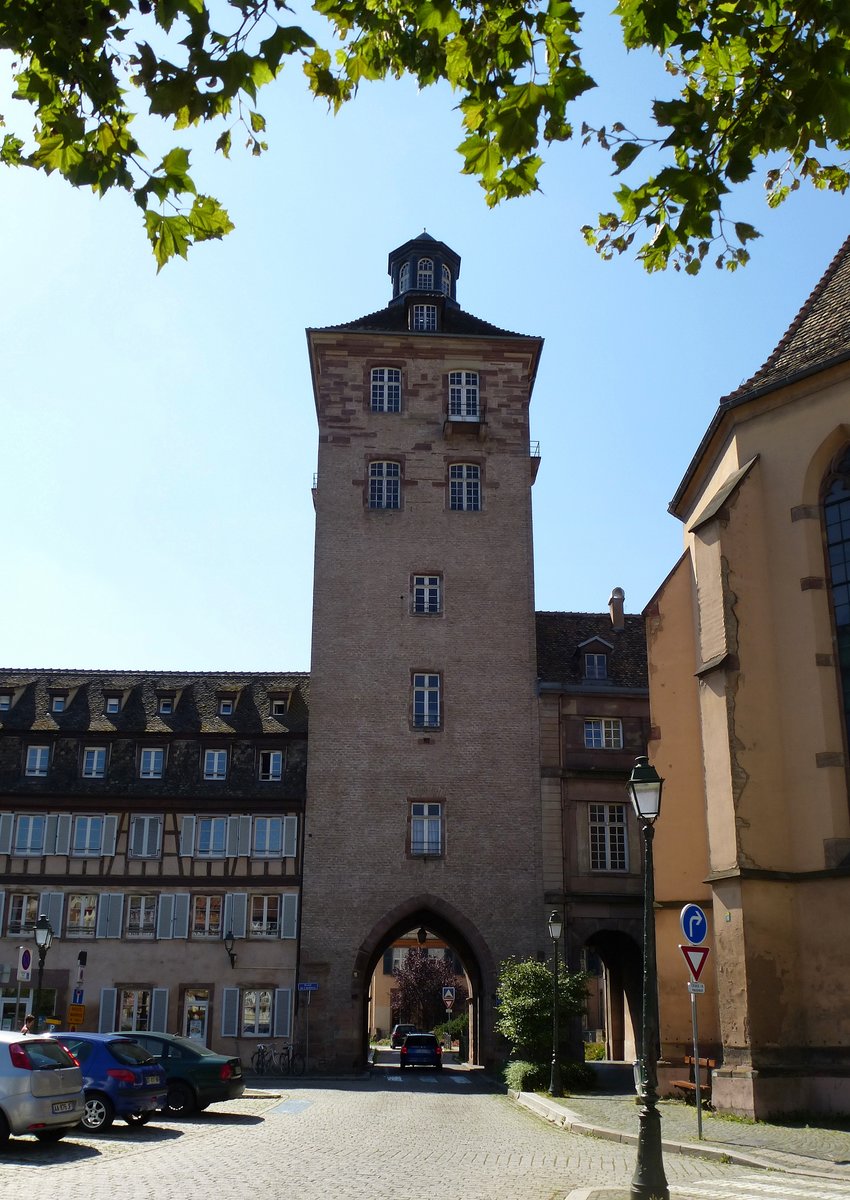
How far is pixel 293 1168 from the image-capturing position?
41.5ft

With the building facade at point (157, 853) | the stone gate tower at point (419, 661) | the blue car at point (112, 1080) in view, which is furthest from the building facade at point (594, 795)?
the blue car at point (112, 1080)

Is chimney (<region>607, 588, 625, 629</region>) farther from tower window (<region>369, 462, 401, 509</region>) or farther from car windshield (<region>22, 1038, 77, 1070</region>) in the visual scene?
car windshield (<region>22, 1038, 77, 1070</region>)

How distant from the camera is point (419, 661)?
36.8m

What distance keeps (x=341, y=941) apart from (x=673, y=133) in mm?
30653

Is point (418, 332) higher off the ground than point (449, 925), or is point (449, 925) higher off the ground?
point (418, 332)

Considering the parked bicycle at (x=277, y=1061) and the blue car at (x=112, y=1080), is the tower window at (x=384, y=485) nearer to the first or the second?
the parked bicycle at (x=277, y=1061)

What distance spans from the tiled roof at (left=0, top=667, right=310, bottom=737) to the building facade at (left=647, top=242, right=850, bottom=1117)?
62.0ft

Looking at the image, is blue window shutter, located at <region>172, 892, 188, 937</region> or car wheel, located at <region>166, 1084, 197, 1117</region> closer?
car wheel, located at <region>166, 1084, 197, 1117</region>

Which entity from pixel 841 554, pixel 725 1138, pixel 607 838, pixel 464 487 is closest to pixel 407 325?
pixel 464 487

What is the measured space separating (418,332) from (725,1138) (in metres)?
29.6

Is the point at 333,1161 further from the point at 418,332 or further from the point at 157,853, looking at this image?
the point at 418,332

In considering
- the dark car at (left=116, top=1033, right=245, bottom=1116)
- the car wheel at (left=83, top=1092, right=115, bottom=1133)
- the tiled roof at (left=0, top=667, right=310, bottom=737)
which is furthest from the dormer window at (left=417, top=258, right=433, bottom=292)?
the car wheel at (left=83, top=1092, right=115, bottom=1133)

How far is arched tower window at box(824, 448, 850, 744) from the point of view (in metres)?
18.9

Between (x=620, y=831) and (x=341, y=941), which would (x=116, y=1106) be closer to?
(x=341, y=941)
